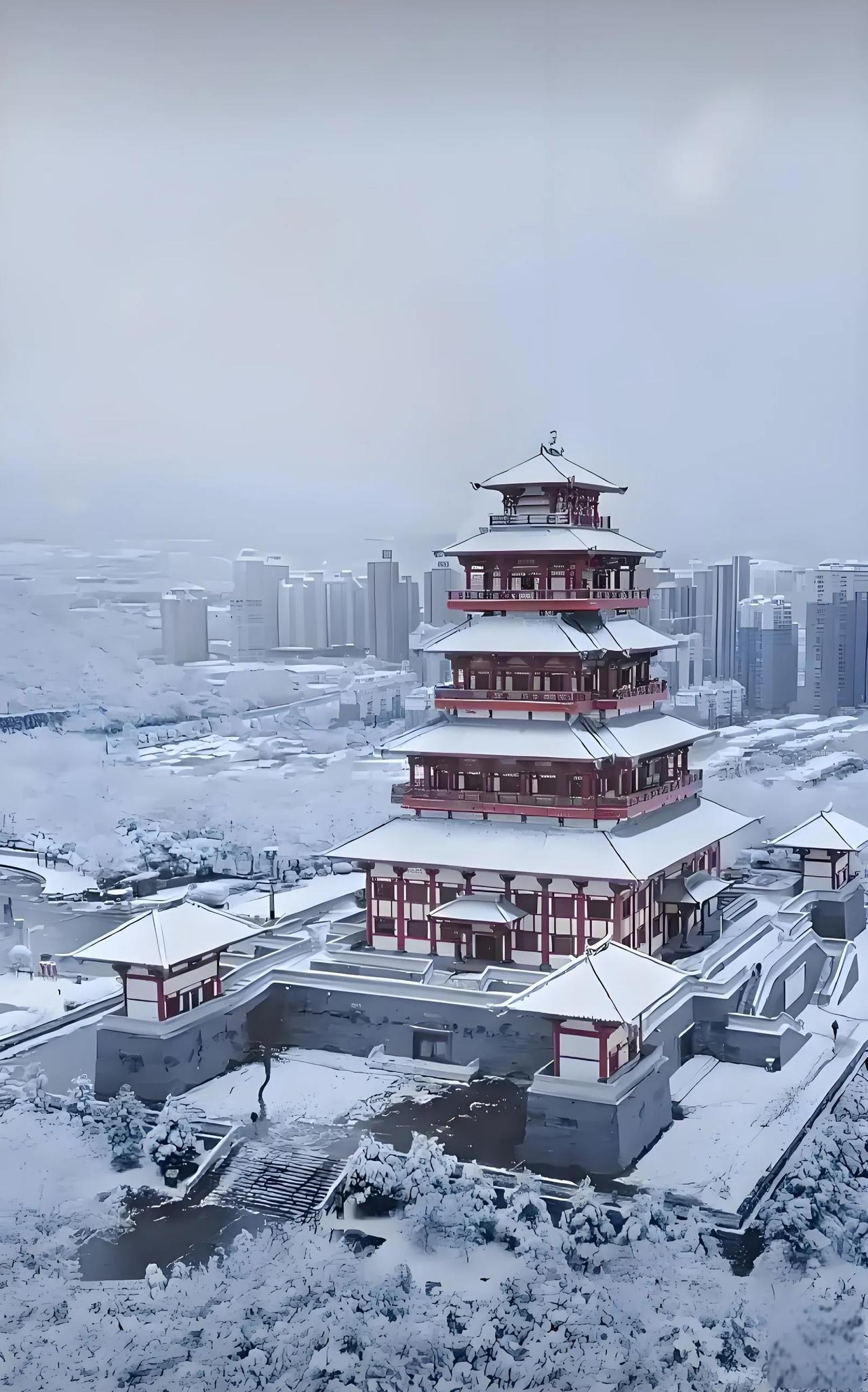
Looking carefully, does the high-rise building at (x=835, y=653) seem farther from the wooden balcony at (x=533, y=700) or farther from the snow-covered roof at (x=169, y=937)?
the snow-covered roof at (x=169, y=937)

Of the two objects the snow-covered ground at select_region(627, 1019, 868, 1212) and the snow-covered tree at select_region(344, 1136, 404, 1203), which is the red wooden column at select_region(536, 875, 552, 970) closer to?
the snow-covered ground at select_region(627, 1019, 868, 1212)

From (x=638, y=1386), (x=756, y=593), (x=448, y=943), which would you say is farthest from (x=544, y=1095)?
(x=756, y=593)

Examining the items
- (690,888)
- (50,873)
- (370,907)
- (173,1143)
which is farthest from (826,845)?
(50,873)

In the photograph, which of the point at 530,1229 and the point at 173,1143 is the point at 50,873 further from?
the point at 530,1229

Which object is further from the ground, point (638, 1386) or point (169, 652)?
point (169, 652)

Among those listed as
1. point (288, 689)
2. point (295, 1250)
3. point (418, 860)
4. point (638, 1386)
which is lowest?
point (638, 1386)

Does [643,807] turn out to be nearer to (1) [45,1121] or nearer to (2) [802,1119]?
(2) [802,1119]

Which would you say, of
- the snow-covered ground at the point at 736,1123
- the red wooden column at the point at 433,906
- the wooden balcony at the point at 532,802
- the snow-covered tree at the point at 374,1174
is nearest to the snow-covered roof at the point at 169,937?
the red wooden column at the point at 433,906
